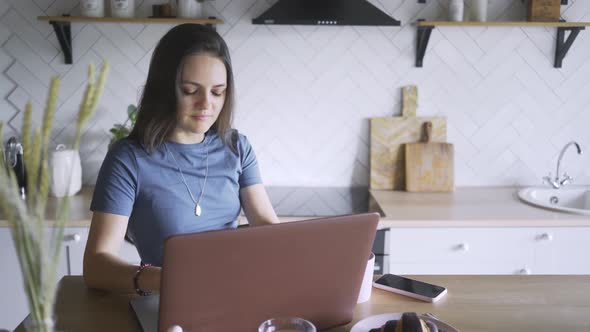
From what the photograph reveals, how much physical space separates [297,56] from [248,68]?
0.24 meters

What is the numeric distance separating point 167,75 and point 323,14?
0.93 metres

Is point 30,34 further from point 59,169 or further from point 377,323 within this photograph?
point 377,323

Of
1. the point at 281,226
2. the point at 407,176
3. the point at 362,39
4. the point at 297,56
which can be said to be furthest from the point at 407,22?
the point at 281,226

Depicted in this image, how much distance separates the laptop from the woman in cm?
44

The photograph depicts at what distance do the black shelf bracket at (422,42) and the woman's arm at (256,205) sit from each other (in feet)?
4.10

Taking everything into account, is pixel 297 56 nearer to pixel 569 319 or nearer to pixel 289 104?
pixel 289 104

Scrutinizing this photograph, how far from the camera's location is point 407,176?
270 cm

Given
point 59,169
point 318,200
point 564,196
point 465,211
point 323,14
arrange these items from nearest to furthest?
point 323,14 → point 465,211 → point 59,169 → point 318,200 → point 564,196

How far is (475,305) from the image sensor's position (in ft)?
4.06

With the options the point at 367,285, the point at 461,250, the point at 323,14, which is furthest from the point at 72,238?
the point at 461,250

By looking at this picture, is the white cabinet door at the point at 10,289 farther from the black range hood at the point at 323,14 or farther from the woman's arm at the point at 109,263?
the black range hood at the point at 323,14

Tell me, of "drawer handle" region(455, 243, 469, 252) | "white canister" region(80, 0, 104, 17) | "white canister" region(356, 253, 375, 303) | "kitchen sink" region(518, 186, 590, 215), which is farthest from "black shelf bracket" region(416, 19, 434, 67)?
"white canister" region(356, 253, 375, 303)

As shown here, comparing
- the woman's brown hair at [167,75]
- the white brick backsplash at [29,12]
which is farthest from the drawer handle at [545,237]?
the white brick backsplash at [29,12]

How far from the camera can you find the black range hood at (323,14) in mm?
2213
